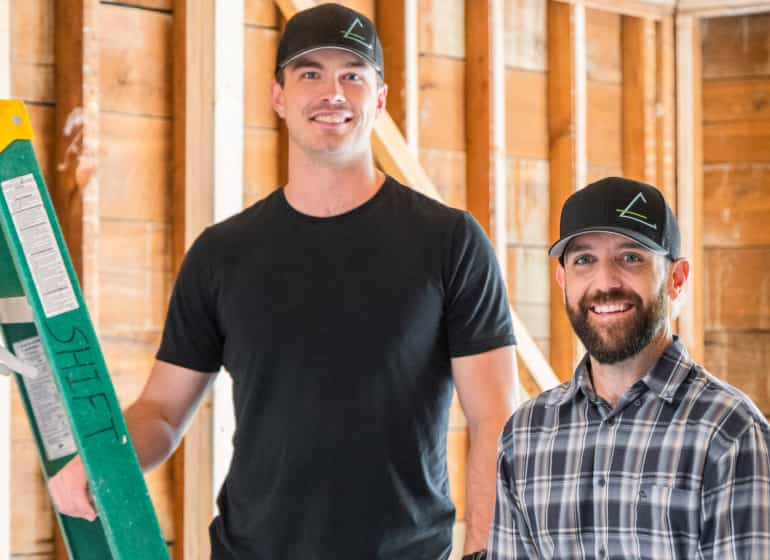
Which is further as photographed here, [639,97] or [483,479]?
[639,97]

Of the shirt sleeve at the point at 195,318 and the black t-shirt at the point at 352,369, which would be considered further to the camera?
the shirt sleeve at the point at 195,318

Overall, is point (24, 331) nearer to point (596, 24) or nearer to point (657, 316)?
point (657, 316)

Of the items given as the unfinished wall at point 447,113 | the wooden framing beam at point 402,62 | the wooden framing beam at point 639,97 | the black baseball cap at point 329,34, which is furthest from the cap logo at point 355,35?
the wooden framing beam at point 639,97

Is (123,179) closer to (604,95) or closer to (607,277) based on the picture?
(607,277)

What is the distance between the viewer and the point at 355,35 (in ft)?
7.52

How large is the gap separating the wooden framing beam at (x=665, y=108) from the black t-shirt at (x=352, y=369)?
2671 millimetres

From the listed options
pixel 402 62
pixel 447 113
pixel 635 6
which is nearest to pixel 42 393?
pixel 402 62

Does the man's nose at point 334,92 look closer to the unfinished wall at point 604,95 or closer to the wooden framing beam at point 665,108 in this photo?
the unfinished wall at point 604,95

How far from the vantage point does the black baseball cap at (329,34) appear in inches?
89.6

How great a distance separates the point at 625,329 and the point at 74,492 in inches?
35.3

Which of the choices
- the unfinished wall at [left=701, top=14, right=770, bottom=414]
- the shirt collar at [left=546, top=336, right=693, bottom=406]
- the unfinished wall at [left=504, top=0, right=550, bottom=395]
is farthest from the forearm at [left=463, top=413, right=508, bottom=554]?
the unfinished wall at [left=701, top=14, right=770, bottom=414]

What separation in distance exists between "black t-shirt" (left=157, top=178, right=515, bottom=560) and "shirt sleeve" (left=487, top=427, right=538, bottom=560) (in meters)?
0.20

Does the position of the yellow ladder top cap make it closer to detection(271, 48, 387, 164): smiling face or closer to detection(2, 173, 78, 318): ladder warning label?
detection(2, 173, 78, 318): ladder warning label

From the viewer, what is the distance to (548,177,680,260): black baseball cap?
1.91 m
